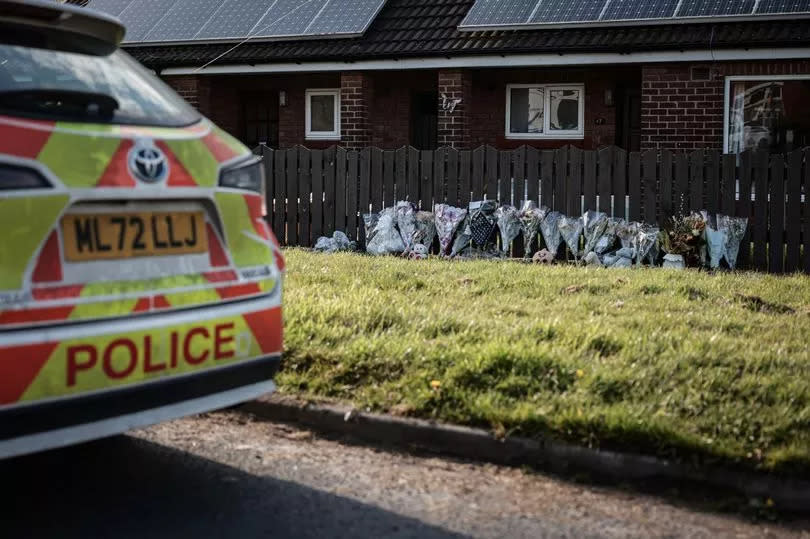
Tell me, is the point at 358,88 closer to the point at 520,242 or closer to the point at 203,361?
the point at 520,242

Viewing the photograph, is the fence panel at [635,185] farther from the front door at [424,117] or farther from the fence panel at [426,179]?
the front door at [424,117]

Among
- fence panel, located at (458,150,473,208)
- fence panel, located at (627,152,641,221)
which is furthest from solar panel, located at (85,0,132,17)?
fence panel, located at (627,152,641,221)

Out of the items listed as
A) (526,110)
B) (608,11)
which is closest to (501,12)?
(608,11)

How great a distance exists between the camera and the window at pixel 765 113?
49.3 ft

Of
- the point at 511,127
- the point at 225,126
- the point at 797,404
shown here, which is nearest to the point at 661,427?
the point at 797,404

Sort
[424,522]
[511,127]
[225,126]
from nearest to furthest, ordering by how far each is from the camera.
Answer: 1. [424,522]
2. [511,127]
3. [225,126]

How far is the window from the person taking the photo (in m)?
15.0

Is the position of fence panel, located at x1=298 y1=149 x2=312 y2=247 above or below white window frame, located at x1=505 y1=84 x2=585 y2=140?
below

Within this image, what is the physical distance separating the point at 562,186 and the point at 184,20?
9.94m

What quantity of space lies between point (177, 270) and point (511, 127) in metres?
14.8

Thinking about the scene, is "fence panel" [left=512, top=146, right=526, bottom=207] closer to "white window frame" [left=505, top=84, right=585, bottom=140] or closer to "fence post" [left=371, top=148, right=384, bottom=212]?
"fence post" [left=371, top=148, right=384, bottom=212]

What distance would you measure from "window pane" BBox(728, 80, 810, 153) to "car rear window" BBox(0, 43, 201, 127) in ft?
41.3

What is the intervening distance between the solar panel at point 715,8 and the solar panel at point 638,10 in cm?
20

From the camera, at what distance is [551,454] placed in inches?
174
